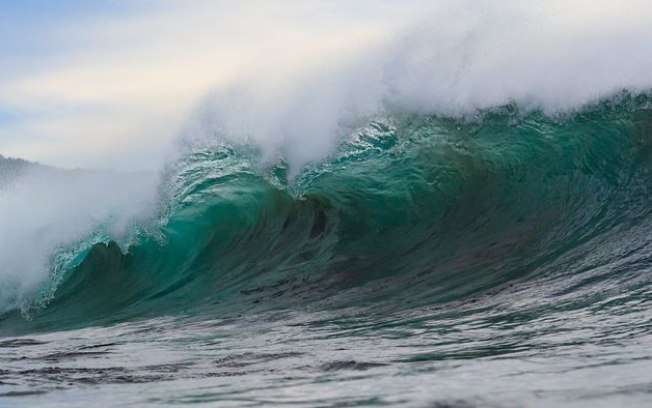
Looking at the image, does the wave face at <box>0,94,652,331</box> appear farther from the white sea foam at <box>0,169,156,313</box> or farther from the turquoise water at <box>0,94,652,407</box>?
the white sea foam at <box>0,169,156,313</box>

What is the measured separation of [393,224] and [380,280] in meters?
1.89

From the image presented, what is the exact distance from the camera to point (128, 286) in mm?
12172

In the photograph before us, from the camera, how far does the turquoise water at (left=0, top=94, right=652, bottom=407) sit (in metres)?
5.96

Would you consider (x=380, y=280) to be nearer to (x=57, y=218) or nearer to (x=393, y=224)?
(x=393, y=224)

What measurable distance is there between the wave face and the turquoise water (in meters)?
0.03

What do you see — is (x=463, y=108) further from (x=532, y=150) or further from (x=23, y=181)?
(x=23, y=181)

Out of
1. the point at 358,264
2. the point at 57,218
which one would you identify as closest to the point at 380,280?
the point at 358,264

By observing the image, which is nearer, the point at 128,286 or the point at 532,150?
the point at 128,286

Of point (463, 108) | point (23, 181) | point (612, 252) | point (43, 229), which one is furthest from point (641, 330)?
point (23, 181)

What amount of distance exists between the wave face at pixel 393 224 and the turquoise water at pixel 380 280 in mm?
34

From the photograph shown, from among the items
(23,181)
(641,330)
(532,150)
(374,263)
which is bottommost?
(641,330)

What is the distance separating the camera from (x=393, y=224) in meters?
12.3

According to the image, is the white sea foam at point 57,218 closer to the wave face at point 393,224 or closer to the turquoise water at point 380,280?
the turquoise water at point 380,280

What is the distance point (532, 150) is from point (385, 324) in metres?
5.82
